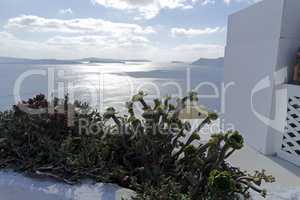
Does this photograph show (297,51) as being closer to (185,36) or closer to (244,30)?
(244,30)

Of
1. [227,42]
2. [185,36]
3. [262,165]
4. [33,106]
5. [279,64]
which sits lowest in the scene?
[262,165]

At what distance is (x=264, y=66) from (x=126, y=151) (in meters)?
2.42

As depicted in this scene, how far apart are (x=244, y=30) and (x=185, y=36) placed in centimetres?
448

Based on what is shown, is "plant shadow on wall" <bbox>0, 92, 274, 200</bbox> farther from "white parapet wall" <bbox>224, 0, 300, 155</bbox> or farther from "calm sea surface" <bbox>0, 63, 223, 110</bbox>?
"white parapet wall" <bbox>224, 0, 300, 155</bbox>

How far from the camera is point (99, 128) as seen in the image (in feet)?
7.80

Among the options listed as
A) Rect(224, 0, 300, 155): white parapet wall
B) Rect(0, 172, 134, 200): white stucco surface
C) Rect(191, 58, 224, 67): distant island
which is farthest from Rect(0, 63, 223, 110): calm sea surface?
Rect(0, 172, 134, 200): white stucco surface

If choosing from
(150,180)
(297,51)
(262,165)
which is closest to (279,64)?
(297,51)

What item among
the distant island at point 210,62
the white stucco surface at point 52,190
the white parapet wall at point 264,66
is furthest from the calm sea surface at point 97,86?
the white stucco surface at point 52,190

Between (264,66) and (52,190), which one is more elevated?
(264,66)

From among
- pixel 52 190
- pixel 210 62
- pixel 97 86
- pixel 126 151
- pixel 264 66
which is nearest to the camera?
pixel 52 190

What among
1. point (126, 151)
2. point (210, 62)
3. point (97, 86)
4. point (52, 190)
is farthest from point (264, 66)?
point (97, 86)

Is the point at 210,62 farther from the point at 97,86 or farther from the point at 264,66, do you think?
the point at 264,66

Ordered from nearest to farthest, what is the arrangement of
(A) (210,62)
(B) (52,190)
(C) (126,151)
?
(B) (52,190) < (C) (126,151) < (A) (210,62)

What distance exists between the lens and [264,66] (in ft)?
11.1
